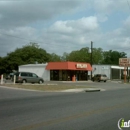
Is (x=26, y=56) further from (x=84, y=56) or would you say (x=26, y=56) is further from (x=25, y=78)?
(x=25, y=78)

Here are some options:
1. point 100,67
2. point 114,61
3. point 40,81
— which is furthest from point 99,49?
point 40,81

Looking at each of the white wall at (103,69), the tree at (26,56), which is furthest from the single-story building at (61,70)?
the tree at (26,56)

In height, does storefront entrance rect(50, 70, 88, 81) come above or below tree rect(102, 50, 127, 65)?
below

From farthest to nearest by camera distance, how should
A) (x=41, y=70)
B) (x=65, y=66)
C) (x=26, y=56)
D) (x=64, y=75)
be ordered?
(x=26, y=56) → (x=41, y=70) → (x=64, y=75) → (x=65, y=66)

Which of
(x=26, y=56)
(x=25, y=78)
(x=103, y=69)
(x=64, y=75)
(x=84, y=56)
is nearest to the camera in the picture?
(x=25, y=78)

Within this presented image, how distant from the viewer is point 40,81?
1670 inches

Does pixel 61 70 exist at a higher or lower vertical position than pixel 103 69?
lower

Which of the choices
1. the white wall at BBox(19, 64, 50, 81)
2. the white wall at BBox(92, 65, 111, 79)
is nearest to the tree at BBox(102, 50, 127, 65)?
the white wall at BBox(92, 65, 111, 79)

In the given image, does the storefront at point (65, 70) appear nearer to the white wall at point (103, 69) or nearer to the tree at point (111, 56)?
the white wall at point (103, 69)

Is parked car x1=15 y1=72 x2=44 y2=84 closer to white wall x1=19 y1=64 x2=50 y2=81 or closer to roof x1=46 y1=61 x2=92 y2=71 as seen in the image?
roof x1=46 y1=61 x2=92 y2=71

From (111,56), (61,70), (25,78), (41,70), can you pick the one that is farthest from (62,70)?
(111,56)

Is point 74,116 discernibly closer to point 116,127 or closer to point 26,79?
point 116,127

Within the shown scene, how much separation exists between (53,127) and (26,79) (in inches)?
1281

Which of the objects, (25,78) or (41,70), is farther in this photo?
(41,70)
